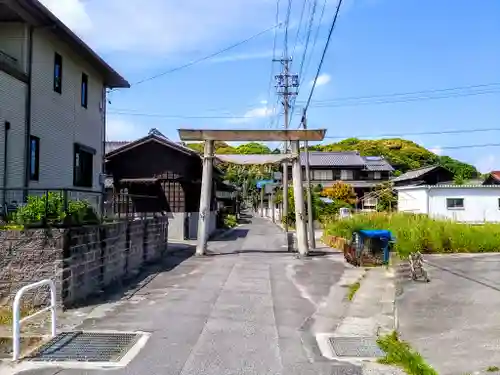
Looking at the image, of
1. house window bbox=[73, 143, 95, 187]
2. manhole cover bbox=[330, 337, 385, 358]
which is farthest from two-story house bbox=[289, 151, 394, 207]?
manhole cover bbox=[330, 337, 385, 358]

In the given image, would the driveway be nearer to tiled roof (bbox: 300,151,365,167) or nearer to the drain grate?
the drain grate

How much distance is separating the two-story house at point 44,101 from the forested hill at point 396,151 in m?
58.9

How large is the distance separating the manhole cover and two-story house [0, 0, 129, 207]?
7.16 metres

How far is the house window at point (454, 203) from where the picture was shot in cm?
3778

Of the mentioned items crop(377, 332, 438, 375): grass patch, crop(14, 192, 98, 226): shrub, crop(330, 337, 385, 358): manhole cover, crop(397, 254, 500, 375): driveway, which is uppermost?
crop(14, 192, 98, 226): shrub

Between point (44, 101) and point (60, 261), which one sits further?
point (44, 101)

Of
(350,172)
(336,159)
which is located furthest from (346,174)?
(336,159)

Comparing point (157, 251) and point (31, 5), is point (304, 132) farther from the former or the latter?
point (31, 5)

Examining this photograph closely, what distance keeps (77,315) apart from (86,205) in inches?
105

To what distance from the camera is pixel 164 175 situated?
28.7 m

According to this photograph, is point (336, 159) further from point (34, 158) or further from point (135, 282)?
point (135, 282)

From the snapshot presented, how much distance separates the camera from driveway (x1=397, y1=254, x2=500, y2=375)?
616cm

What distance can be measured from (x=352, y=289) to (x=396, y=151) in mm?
78919

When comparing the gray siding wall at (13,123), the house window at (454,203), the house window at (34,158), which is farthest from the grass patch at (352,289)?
the house window at (454,203)
